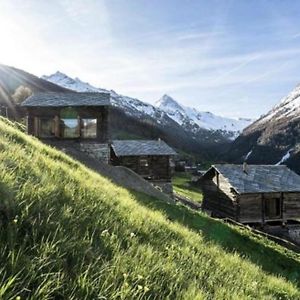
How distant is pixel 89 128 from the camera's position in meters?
36.8

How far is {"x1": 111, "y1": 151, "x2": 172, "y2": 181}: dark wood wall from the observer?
49.2 meters

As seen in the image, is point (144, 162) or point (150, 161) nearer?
point (150, 161)

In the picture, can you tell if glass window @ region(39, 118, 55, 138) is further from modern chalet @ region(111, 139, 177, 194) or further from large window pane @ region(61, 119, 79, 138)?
modern chalet @ region(111, 139, 177, 194)

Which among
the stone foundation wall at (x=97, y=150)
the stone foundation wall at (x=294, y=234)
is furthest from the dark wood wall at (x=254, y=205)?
the stone foundation wall at (x=97, y=150)

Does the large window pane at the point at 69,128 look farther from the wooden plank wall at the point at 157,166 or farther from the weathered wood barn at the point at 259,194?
the weathered wood barn at the point at 259,194

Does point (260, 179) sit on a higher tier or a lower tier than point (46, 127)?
lower

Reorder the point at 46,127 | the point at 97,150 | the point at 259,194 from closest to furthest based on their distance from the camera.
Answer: the point at 97,150
the point at 46,127
the point at 259,194

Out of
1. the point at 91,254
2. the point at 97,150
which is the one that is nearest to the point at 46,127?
the point at 97,150

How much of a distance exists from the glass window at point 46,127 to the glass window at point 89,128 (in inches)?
115

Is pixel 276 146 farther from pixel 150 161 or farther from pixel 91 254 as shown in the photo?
pixel 91 254

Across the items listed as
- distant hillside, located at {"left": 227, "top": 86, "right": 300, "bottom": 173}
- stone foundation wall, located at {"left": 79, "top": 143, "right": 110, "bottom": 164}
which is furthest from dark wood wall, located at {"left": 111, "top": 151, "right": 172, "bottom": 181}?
distant hillside, located at {"left": 227, "top": 86, "right": 300, "bottom": 173}

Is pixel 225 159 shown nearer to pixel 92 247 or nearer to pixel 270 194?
pixel 270 194

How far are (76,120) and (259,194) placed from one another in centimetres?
1887

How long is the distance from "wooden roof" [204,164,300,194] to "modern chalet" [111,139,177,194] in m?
7.43
